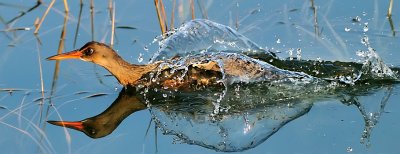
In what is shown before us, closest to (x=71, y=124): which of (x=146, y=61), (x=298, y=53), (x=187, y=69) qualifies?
(x=187, y=69)

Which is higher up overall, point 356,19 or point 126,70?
point 356,19

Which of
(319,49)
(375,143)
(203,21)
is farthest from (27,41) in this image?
(375,143)

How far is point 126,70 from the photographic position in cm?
803

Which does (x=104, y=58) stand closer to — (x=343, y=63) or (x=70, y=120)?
(x=70, y=120)

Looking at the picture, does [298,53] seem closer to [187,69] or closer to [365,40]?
[365,40]

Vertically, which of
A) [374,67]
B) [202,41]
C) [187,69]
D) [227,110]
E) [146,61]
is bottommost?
[227,110]

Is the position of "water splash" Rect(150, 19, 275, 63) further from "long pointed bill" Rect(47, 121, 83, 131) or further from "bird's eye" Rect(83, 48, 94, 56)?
"long pointed bill" Rect(47, 121, 83, 131)

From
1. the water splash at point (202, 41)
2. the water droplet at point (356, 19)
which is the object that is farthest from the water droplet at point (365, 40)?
the water splash at point (202, 41)

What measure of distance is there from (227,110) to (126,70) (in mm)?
1242

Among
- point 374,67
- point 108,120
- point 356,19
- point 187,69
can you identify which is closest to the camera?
point 108,120

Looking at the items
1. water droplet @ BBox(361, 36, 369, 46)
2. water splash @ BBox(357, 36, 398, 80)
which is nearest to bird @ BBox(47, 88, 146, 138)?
water splash @ BBox(357, 36, 398, 80)

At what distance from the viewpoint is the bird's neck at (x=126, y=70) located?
314 inches

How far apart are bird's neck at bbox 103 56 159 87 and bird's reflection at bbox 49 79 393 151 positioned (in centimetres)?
10

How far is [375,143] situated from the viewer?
6156 mm
